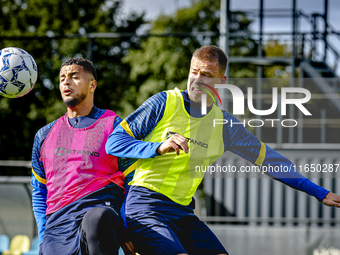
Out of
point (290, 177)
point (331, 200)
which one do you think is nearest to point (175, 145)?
point (290, 177)

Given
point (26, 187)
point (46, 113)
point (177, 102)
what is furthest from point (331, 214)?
point (46, 113)

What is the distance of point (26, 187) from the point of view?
7.35m

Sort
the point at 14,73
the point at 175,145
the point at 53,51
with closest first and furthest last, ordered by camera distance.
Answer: the point at 175,145 < the point at 14,73 < the point at 53,51

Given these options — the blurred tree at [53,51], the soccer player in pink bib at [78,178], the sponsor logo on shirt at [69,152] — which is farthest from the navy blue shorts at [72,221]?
the blurred tree at [53,51]

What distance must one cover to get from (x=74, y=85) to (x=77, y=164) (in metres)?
0.64

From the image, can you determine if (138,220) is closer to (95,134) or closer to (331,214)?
(95,134)

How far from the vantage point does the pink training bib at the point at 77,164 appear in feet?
9.64

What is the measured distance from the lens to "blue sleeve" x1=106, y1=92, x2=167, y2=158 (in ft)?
8.51

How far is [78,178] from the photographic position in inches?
Answer: 116

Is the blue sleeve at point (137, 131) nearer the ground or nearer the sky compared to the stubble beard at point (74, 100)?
nearer the ground

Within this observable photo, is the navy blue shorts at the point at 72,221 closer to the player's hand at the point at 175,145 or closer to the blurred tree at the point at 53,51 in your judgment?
the player's hand at the point at 175,145

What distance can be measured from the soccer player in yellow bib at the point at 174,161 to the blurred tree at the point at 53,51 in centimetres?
1481

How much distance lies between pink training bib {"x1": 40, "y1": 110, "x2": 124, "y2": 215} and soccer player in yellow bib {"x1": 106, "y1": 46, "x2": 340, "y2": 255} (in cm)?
25

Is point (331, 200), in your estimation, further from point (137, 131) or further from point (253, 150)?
point (137, 131)
